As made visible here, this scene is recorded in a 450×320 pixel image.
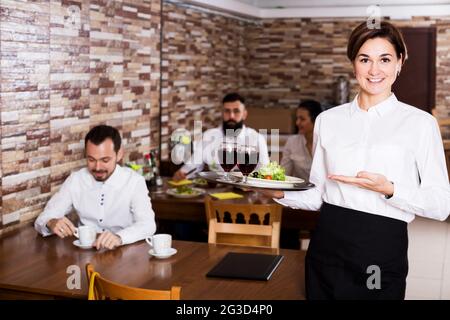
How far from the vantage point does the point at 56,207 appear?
3.30 metres

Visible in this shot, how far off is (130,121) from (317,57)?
4.17 m

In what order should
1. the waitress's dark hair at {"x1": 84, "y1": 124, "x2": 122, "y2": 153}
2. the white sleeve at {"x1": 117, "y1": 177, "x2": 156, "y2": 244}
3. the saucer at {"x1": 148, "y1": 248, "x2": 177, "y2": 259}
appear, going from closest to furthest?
the saucer at {"x1": 148, "y1": 248, "x2": 177, "y2": 259} → the white sleeve at {"x1": 117, "y1": 177, "x2": 156, "y2": 244} → the waitress's dark hair at {"x1": 84, "y1": 124, "x2": 122, "y2": 153}

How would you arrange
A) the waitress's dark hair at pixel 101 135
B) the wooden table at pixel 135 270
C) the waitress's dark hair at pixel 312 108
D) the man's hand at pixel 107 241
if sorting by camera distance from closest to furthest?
the wooden table at pixel 135 270, the man's hand at pixel 107 241, the waitress's dark hair at pixel 101 135, the waitress's dark hair at pixel 312 108

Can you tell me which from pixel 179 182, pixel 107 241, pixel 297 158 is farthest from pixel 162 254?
pixel 297 158

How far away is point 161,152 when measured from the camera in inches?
203

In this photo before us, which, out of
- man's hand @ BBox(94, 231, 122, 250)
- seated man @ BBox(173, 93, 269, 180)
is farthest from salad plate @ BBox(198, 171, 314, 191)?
seated man @ BBox(173, 93, 269, 180)

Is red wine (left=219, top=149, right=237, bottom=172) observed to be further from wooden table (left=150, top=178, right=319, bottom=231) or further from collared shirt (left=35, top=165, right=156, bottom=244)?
wooden table (left=150, top=178, right=319, bottom=231)

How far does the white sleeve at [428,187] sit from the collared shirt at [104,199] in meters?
1.75

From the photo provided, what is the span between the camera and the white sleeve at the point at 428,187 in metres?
1.81

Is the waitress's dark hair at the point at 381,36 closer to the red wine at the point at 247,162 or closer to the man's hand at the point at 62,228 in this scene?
the red wine at the point at 247,162

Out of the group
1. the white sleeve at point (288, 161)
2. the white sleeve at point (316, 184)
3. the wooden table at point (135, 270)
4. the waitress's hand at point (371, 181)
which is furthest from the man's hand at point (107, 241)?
the white sleeve at point (288, 161)

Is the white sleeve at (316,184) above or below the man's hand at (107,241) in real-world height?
above

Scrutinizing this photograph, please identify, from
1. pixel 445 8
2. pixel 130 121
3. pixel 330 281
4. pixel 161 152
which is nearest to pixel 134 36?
pixel 130 121

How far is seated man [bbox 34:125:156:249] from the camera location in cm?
328
